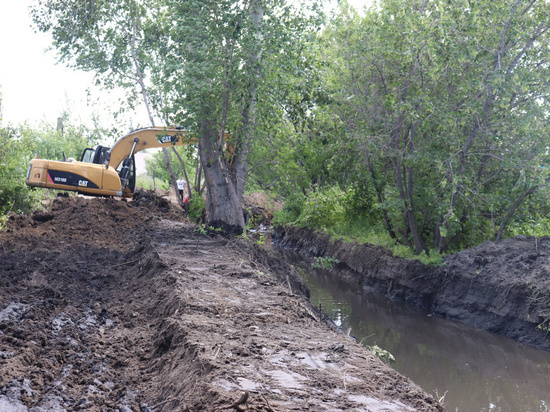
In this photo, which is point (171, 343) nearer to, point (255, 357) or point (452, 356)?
point (255, 357)

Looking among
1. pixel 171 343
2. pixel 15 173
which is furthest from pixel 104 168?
pixel 171 343

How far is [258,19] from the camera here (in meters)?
12.9

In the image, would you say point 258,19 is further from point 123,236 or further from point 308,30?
point 123,236

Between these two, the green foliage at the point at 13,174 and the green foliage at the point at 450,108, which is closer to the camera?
the green foliage at the point at 450,108

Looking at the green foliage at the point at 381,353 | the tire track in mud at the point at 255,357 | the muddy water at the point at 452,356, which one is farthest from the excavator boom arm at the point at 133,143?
the green foliage at the point at 381,353

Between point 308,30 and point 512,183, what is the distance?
624 centimetres

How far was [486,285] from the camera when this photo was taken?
11.9 m

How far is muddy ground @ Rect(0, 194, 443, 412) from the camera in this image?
14.6ft

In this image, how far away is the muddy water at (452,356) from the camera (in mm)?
7887

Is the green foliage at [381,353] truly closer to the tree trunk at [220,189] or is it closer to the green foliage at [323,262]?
the green foliage at [323,262]

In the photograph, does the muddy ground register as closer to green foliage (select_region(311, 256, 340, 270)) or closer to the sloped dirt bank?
Result: green foliage (select_region(311, 256, 340, 270))

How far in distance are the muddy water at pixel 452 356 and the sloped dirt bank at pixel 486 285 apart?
370 mm

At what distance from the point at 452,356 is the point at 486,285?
2.72m

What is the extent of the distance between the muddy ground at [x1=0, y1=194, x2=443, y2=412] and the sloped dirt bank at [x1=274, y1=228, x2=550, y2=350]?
15.0 feet
